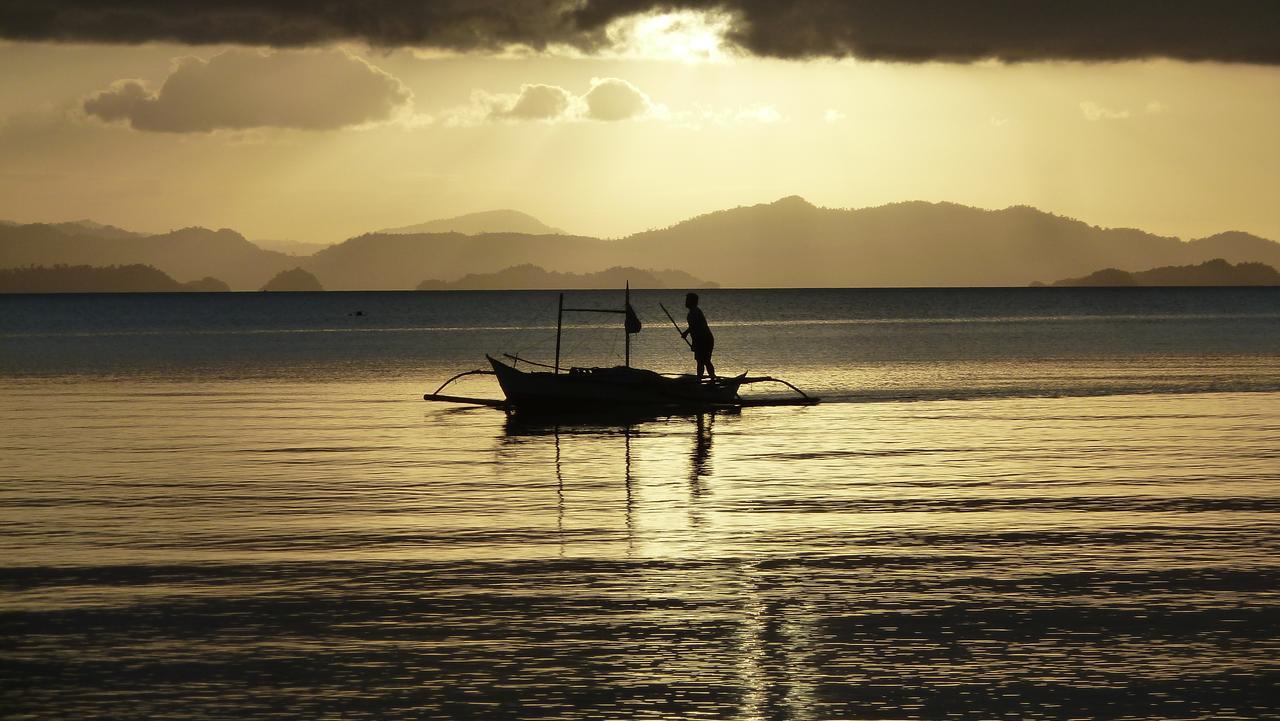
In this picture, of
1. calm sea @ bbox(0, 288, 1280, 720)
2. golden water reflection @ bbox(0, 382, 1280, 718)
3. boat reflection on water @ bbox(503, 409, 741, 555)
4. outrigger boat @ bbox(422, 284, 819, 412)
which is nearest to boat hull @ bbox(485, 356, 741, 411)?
outrigger boat @ bbox(422, 284, 819, 412)

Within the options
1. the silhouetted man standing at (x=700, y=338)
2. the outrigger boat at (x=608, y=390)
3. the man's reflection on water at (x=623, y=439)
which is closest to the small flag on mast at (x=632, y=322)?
the outrigger boat at (x=608, y=390)

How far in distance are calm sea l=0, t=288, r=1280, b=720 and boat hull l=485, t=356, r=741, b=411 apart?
1246 millimetres

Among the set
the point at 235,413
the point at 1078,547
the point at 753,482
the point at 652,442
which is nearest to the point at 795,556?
the point at 1078,547

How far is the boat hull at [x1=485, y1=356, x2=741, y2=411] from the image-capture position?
132 feet

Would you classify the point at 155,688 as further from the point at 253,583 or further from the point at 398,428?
the point at 398,428

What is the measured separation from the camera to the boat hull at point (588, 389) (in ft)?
132

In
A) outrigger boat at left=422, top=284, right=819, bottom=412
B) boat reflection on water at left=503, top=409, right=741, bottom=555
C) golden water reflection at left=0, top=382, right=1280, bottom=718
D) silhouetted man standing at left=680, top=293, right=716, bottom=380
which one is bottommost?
golden water reflection at left=0, top=382, right=1280, bottom=718

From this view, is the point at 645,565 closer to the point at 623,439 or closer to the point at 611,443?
the point at 611,443

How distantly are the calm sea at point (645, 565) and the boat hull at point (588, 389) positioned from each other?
4.09 ft

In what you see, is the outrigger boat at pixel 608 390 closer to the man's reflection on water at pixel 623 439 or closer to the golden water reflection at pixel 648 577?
the man's reflection on water at pixel 623 439

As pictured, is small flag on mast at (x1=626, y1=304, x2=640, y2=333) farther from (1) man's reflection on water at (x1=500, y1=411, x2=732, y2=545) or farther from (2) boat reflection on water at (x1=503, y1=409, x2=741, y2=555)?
(1) man's reflection on water at (x1=500, y1=411, x2=732, y2=545)

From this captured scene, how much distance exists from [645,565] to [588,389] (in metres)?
21.9

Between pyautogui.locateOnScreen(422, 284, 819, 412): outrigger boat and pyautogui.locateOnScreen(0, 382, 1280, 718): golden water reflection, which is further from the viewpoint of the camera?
pyautogui.locateOnScreen(422, 284, 819, 412): outrigger boat

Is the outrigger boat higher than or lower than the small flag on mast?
lower
